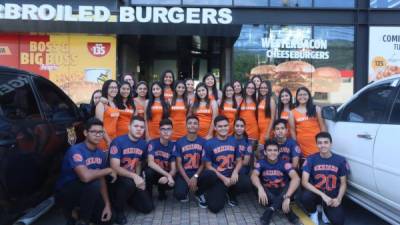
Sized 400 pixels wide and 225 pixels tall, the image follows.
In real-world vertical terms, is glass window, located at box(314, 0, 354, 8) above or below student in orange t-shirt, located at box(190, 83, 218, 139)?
above

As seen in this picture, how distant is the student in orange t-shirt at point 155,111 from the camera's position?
21.7 feet

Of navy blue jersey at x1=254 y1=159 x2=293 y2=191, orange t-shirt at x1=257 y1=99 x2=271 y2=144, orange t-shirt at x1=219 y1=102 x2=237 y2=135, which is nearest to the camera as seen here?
navy blue jersey at x1=254 y1=159 x2=293 y2=191

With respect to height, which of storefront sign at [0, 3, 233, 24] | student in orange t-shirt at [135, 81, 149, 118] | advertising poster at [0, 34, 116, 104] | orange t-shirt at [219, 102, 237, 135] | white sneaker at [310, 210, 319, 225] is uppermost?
storefront sign at [0, 3, 233, 24]

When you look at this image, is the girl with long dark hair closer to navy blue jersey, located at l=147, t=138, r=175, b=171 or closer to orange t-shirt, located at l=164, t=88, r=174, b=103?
navy blue jersey, located at l=147, t=138, r=175, b=171

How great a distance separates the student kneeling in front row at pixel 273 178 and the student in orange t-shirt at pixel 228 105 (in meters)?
1.25

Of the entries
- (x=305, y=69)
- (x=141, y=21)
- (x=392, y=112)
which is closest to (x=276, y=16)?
(x=305, y=69)

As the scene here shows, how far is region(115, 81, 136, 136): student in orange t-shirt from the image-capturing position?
6375 mm

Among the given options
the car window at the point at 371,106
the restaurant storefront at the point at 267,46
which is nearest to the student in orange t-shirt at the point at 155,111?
the car window at the point at 371,106

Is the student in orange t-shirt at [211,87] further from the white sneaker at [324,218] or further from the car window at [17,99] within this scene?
the car window at [17,99]

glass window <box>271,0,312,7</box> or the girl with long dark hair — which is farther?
glass window <box>271,0,312,7</box>

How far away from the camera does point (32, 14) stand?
41.2 feet

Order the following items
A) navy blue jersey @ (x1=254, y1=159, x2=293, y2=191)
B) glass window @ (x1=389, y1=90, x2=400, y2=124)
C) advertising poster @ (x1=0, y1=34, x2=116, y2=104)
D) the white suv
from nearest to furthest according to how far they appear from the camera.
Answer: the white suv
glass window @ (x1=389, y1=90, x2=400, y2=124)
navy blue jersey @ (x1=254, y1=159, x2=293, y2=191)
advertising poster @ (x1=0, y1=34, x2=116, y2=104)

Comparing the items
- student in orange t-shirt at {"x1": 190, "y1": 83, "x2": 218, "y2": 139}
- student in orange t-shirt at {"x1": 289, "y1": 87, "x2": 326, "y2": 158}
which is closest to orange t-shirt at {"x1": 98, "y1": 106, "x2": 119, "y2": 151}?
student in orange t-shirt at {"x1": 190, "y1": 83, "x2": 218, "y2": 139}

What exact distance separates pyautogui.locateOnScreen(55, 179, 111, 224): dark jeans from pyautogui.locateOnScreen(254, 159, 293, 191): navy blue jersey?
1.99 metres
